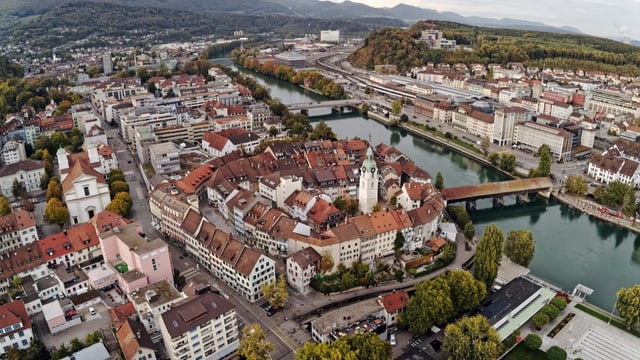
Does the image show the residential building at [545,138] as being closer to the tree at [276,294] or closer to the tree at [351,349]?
the tree at [276,294]

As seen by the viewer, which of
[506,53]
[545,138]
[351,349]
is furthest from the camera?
[506,53]

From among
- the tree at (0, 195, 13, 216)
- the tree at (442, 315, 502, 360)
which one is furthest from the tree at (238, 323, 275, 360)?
the tree at (0, 195, 13, 216)

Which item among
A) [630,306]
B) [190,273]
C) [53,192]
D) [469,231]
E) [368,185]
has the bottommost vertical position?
[190,273]

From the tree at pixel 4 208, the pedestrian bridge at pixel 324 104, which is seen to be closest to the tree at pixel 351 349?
the tree at pixel 4 208

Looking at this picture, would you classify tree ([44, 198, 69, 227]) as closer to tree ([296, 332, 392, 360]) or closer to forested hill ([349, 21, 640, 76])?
tree ([296, 332, 392, 360])

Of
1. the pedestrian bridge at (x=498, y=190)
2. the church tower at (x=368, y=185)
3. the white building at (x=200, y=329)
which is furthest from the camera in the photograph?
the pedestrian bridge at (x=498, y=190)

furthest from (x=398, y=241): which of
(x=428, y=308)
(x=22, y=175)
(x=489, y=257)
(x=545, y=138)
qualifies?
(x=22, y=175)

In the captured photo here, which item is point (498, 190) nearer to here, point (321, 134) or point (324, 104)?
point (321, 134)
